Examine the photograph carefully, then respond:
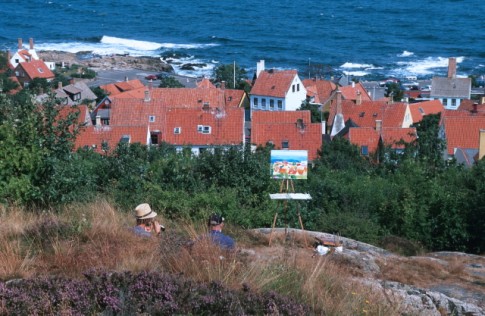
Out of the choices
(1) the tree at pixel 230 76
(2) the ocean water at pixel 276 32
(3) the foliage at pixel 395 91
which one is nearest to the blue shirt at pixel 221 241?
(3) the foliage at pixel 395 91

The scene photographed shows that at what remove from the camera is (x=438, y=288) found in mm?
10094

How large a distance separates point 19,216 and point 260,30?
3704 inches

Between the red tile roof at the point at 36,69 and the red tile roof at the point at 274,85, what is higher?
the red tile roof at the point at 36,69

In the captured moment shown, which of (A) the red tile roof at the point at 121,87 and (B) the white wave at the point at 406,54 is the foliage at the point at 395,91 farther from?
(B) the white wave at the point at 406,54

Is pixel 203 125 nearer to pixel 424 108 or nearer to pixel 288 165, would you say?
pixel 424 108

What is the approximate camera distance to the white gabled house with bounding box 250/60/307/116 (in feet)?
183

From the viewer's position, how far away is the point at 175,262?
819 centimetres

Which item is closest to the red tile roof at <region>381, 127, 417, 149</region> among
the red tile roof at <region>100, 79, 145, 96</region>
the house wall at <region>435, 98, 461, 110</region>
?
the house wall at <region>435, 98, 461, 110</region>

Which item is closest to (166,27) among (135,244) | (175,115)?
(175,115)

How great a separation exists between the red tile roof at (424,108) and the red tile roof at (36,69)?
3252 centimetres

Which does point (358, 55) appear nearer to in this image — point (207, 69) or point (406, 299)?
point (207, 69)

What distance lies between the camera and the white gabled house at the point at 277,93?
55719mm

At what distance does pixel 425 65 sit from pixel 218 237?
73793mm

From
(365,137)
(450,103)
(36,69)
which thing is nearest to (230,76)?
(36,69)
